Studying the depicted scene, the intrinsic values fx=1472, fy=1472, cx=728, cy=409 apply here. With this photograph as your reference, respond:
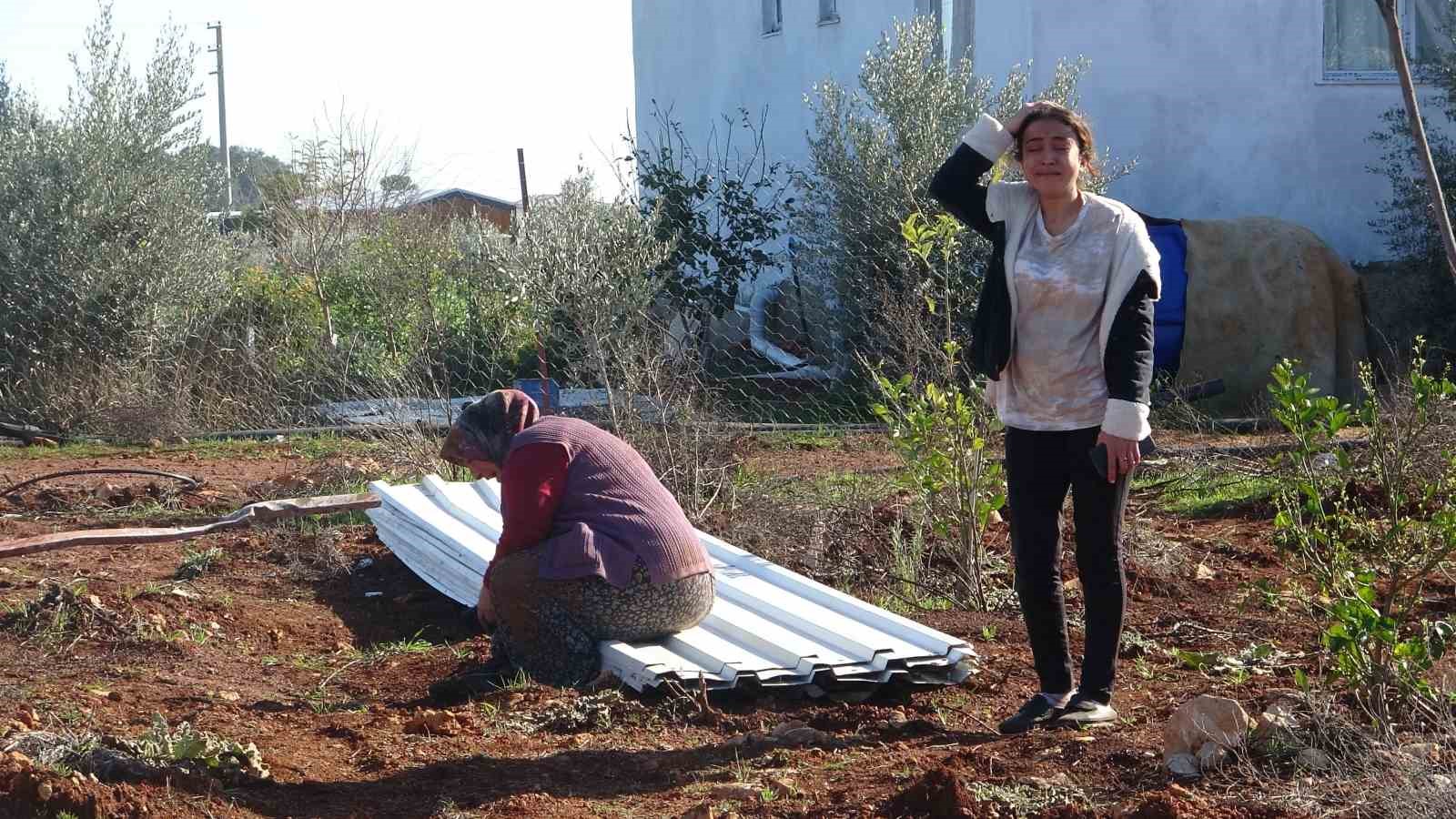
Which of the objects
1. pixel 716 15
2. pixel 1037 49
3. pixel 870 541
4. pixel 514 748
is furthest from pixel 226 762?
pixel 716 15

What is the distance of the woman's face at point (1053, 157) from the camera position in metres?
3.68

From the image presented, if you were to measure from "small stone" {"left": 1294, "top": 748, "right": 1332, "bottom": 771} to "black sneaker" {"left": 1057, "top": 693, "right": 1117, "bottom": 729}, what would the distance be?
660 millimetres

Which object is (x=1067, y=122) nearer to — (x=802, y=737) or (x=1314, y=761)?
(x=1314, y=761)

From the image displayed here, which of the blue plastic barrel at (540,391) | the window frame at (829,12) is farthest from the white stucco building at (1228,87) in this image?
the blue plastic barrel at (540,391)

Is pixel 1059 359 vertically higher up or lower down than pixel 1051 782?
higher up

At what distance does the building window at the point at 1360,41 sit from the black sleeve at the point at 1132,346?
11.3m

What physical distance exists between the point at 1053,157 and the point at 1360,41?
457 inches

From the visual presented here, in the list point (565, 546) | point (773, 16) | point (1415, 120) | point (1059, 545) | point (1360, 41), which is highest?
point (773, 16)

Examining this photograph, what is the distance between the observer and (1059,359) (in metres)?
3.71

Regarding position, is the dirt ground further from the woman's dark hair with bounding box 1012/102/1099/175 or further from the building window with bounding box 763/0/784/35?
the building window with bounding box 763/0/784/35

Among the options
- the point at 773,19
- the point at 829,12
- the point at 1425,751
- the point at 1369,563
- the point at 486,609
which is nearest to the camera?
the point at 1425,751

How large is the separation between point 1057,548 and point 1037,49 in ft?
32.9

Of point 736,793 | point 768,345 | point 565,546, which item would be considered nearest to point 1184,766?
point 736,793

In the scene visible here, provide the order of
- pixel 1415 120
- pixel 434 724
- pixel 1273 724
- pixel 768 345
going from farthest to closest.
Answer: pixel 768 345 < pixel 434 724 < pixel 1415 120 < pixel 1273 724
